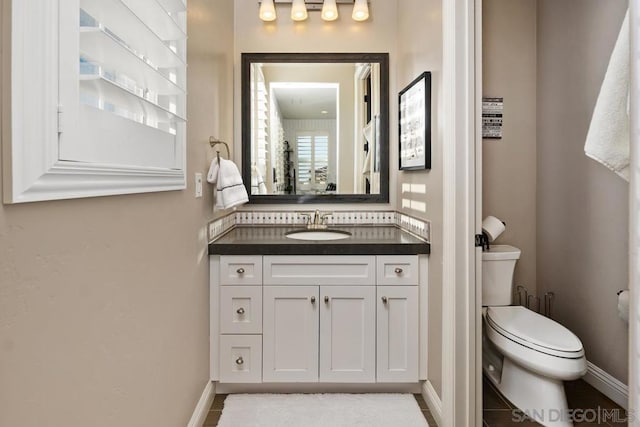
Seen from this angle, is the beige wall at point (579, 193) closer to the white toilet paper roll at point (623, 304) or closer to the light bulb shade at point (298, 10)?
the white toilet paper roll at point (623, 304)

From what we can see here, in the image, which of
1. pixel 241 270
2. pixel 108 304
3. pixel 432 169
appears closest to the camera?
pixel 108 304

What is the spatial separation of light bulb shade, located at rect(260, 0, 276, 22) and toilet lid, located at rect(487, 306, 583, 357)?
87.7 inches

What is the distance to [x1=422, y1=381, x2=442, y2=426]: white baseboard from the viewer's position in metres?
1.97

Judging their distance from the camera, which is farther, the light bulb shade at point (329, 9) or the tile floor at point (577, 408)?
the light bulb shade at point (329, 9)

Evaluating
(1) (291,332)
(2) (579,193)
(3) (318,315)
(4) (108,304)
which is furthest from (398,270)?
(4) (108,304)

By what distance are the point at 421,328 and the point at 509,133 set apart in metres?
1.34

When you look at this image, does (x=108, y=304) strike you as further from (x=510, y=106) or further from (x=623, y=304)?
(x=510, y=106)

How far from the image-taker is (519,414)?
6.77 ft

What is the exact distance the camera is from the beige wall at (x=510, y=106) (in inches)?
102

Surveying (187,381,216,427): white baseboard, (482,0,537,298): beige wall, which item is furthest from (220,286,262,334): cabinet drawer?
(482,0,537,298): beige wall

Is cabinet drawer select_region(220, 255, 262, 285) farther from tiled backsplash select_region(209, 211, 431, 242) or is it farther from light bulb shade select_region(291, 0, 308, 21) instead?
light bulb shade select_region(291, 0, 308, 21)

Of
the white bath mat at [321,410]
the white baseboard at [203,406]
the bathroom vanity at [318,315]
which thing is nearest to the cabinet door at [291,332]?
the bathroom vanity at [318,315]

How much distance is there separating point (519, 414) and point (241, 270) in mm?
1546

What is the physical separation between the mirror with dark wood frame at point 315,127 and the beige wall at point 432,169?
374 millimetres
